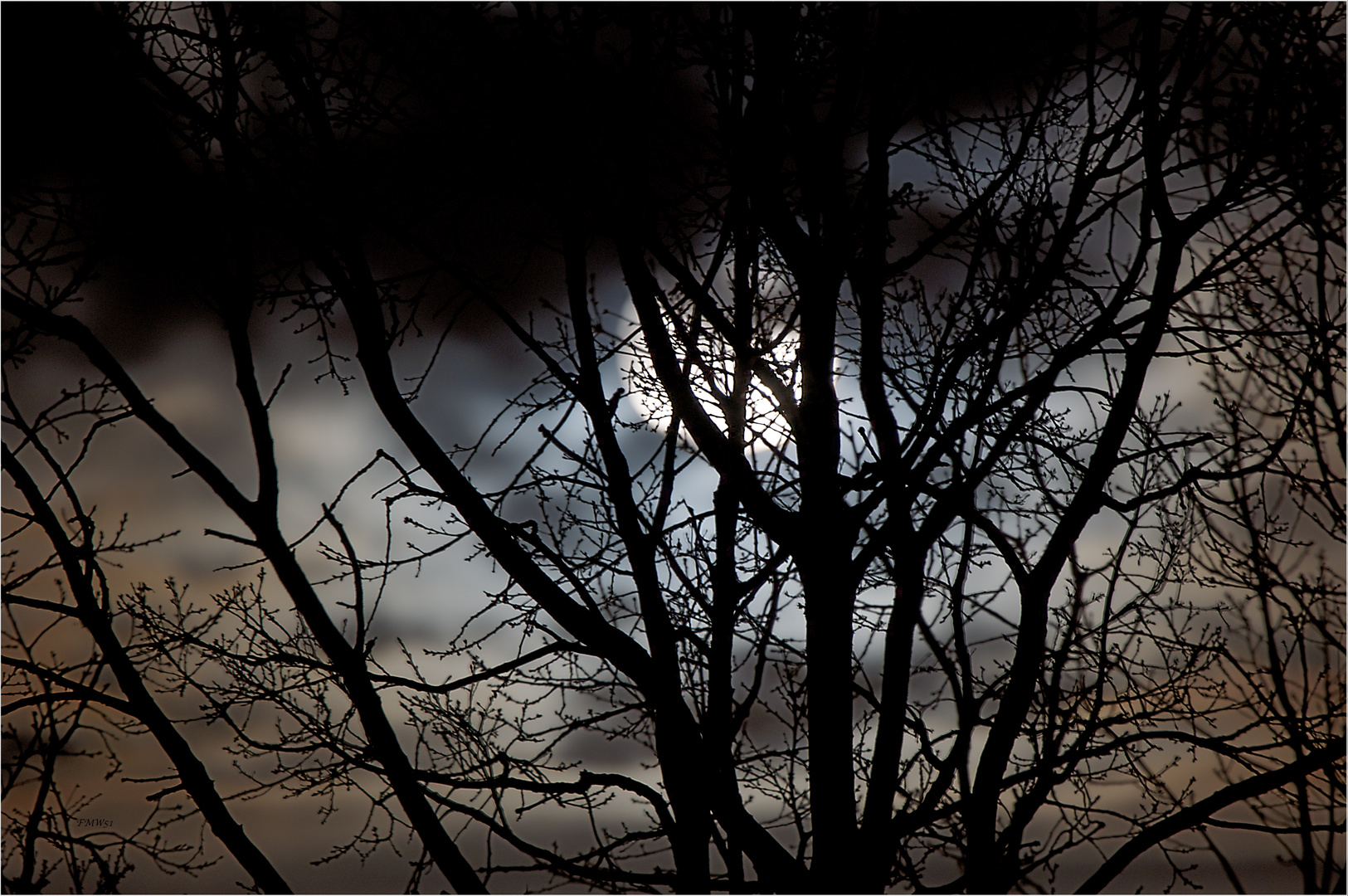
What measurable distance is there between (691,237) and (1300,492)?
472cm

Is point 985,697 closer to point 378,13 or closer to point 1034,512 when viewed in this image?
point 1034,512

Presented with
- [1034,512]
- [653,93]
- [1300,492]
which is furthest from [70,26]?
[1300,492]

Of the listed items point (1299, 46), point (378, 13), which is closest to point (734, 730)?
point (378, 13)

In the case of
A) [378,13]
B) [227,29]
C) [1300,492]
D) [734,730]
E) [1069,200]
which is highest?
[378,13]

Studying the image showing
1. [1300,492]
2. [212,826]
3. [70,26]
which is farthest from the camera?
[1300,492]

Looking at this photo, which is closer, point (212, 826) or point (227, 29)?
point (212, 826)

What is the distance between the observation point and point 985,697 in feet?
13.5

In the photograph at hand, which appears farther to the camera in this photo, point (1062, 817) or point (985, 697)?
point (1062, 817)

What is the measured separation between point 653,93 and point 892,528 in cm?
238

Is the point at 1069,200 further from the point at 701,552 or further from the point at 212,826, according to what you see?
the point at 212,826

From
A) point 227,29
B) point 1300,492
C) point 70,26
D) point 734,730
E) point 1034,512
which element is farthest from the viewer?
point 1300,492

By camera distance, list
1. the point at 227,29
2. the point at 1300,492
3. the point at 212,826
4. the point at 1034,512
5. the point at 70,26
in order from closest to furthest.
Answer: the point at 212,826, the point at 227,29, the point at 70,26, the point at 1034,512, the point at 1300,492

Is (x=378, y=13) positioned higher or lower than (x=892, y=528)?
higher

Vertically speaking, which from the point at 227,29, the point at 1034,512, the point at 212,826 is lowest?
the point at 212,826
